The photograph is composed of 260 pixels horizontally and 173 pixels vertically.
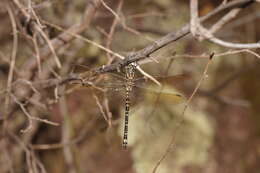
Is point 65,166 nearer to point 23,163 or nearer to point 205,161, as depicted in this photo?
point 23,163

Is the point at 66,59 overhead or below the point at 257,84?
below

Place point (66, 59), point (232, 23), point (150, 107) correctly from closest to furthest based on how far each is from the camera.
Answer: point (66, 59), point (150, 107), point (232, 23)

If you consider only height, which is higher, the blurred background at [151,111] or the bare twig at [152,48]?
the blurred background at [151,111]

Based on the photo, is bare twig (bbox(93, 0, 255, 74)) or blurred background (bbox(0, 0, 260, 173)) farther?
blurred background (bbox(0, 0, 260, 173))

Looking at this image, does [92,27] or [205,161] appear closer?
[92,27]

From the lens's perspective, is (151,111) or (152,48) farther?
(151,111)

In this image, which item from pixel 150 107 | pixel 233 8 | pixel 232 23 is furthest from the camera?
pixel 232 23

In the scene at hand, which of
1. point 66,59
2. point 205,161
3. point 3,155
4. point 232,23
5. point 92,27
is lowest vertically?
point 3,155

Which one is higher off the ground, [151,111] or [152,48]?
[151,111]

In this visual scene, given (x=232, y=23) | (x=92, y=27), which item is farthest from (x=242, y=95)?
(x=92, y=27)

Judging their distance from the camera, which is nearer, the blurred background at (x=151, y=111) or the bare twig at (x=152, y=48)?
the bare twig at (x=152, y=48)

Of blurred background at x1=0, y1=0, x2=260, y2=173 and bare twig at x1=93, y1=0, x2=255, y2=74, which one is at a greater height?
blurred background at x1=0, y1=0, x2=260, y2=173
